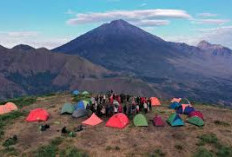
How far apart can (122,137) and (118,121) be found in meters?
3.75

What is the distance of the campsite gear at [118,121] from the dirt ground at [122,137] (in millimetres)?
683

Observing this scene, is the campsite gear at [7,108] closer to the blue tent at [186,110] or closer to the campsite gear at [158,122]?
the campsite gear at [158,122]

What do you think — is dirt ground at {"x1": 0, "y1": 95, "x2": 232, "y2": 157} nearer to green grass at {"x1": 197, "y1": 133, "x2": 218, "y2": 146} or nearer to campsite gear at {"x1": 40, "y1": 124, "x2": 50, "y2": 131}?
campsite gear at {"x1": 40, "y1": 124, "x2": 50, "y2": 131}

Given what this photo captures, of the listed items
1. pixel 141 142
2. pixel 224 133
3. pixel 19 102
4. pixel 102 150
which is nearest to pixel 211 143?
pixel 224 133

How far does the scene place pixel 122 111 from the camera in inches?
1825

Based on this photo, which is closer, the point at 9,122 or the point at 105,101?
the point at 9,122

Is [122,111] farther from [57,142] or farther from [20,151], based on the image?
[20,151]

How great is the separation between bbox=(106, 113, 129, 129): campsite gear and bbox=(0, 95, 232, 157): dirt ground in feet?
2.24

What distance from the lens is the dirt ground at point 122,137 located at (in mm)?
34969

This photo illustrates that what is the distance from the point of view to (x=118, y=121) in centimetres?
4156

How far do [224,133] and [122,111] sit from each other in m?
14.7

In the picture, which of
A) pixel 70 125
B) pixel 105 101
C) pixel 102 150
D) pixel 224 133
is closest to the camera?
pixel 102 150

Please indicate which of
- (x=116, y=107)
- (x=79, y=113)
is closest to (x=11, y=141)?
(x=79, y=113)

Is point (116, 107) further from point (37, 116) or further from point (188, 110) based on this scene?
point (37, 116)
